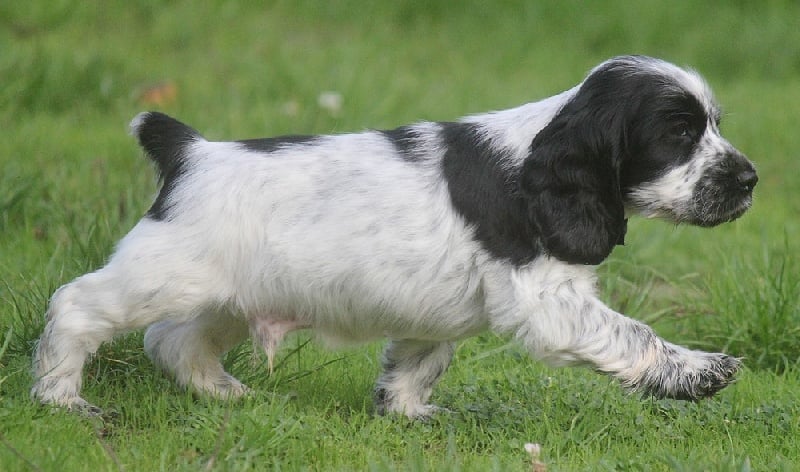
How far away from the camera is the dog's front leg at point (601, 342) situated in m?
4.01

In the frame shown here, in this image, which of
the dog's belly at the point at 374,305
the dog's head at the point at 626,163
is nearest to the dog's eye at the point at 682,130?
the dog's head at the point at 626,163

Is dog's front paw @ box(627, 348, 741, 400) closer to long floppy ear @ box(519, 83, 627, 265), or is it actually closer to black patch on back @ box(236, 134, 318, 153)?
long floppy ear @ box(519, 83, 627, 265)

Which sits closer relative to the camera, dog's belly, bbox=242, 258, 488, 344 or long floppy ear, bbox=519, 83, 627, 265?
long floppy ear, bbox=519, 83, 627, 265

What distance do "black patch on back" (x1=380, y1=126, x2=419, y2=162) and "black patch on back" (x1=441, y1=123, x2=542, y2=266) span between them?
13 cm

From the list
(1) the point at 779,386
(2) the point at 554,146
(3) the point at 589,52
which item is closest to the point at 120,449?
(2) the point at 554,146

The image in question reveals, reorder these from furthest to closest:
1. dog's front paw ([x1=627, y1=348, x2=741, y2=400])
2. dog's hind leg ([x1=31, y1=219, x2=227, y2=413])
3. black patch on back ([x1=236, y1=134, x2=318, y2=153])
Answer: black patch on back ([x1=236, y1=134, x2=318, y2=153]) < dog's hind leg ([x1=31, y1=219, x2=227, y2=413]) < dog's front paw ([x1=627, y1=348, x2=741, y2=400])

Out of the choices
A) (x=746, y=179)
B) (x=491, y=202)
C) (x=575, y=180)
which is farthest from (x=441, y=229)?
(x=746, y=179)

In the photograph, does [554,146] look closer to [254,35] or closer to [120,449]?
[120,449]

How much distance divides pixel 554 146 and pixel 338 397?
4.51 ft

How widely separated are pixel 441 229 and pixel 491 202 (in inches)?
7.4

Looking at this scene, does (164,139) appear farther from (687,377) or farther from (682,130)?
(687,377)

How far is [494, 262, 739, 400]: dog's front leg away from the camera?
4.01 m

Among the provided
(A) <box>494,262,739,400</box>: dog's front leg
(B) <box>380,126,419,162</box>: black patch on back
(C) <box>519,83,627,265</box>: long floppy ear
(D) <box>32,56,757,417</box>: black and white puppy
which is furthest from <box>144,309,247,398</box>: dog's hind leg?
(C) <box>519,83,627,265</box>: long floppy ear

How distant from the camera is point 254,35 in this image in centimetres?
1023
